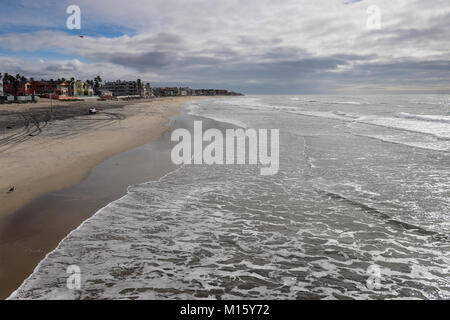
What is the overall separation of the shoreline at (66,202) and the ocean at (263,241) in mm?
372

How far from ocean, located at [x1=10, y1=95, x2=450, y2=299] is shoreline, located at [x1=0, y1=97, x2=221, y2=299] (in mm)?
372

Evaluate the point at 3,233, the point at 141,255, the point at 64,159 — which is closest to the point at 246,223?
the point at 141,255

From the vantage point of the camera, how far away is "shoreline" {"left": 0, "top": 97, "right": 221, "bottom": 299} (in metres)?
5.70

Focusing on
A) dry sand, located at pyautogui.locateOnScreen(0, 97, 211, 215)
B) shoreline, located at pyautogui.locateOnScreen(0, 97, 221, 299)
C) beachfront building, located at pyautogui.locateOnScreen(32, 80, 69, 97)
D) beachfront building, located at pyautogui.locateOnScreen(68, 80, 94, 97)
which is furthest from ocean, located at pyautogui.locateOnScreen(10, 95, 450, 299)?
beachfront building, located at pyautogui.locateOnScreen(68, 80, 94, 97)

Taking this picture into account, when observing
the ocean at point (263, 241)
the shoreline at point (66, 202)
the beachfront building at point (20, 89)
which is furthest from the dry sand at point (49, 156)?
the beachfront building at point (20, 89)

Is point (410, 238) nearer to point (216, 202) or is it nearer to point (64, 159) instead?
point (216, 202)

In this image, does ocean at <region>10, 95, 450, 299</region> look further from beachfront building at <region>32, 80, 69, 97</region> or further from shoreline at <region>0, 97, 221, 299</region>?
beachfront building at <region>32, 80, 69, 97</region>

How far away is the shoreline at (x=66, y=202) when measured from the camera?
570 cm

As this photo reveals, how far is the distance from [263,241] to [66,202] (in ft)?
Result: 19.8

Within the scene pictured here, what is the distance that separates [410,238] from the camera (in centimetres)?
716

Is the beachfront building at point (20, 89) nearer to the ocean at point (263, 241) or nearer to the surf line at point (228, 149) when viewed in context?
the surf line at point (228, 149)

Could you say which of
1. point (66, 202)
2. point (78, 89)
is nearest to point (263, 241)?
point (66, 202)

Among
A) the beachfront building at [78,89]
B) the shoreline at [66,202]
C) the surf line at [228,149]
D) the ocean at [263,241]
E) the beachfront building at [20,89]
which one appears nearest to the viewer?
the ocean at [263,241]

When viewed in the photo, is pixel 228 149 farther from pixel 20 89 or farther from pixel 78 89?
pixel 78 89
